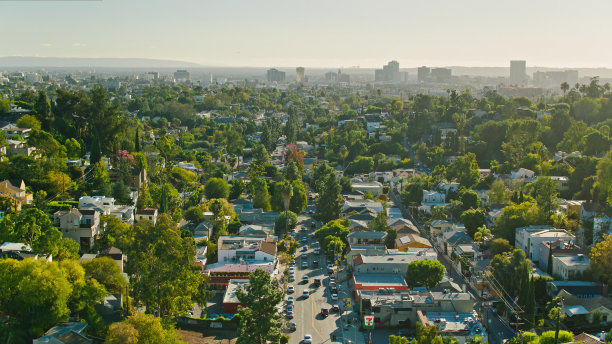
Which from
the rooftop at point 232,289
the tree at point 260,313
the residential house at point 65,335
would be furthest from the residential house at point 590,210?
the residential house at point 65,335

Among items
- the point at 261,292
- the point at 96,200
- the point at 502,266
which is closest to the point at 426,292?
the point at 502,266

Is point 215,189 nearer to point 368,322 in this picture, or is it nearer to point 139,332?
point 368,322

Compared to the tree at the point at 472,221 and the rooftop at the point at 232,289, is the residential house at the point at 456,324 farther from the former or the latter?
the tree at the point at 472,221

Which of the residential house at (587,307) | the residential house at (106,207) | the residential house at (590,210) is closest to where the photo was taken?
the residential house at (587,307)

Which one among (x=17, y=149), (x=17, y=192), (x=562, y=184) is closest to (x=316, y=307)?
(x=17, y=192)

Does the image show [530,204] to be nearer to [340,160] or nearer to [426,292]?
[426,292]

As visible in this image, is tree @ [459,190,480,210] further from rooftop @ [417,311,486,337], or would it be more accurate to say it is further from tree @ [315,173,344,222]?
rooftop @ [417,311,486,337]
